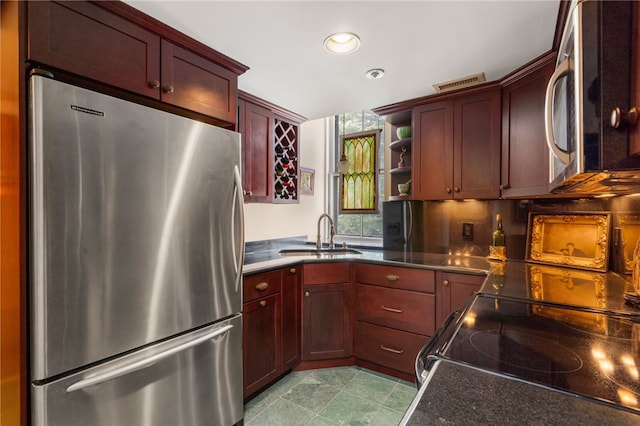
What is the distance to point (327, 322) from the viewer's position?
239cm

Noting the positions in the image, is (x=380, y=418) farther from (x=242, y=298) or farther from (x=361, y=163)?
(x=361, y=163)

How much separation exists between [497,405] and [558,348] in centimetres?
42

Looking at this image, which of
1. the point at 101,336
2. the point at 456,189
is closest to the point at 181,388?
the point at 101,336

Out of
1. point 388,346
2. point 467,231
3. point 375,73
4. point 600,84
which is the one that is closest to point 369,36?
point 375,73

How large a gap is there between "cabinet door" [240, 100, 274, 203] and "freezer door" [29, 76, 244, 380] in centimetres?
67

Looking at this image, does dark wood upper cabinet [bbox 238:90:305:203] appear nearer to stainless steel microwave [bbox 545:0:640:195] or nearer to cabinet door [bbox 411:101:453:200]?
cabinet door [bbox 411:101:453:200]

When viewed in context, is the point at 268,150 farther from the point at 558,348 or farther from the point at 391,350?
the point at 558,348

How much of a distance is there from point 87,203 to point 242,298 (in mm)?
953

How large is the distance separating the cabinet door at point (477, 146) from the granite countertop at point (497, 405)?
6.01 feet

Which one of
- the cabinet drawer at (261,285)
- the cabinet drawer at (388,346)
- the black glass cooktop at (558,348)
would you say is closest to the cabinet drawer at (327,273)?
the cabinet drawer at (261,285)

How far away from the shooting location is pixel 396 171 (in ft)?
8.95

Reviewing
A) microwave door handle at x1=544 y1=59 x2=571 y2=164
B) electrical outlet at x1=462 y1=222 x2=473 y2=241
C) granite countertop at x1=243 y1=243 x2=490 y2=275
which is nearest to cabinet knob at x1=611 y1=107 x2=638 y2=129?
microwave door handle at x1=544 y1=59 x2=571 y2=164

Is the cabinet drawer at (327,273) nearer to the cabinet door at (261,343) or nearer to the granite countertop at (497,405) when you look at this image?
the cabinet door at (261,343)

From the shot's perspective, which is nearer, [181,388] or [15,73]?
[15,73]
